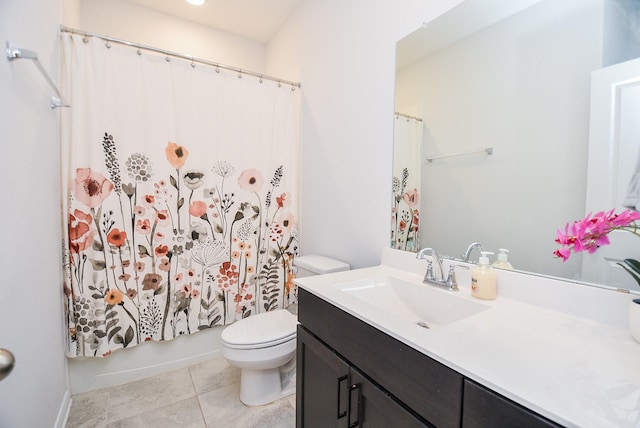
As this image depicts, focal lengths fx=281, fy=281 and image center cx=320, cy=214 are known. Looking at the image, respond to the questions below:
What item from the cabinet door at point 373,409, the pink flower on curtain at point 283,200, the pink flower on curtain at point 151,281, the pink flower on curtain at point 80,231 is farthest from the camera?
the pink flower on curtain at point 283,200

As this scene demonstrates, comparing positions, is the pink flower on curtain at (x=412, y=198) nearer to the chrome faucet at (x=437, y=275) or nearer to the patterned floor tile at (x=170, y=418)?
the chrome faucet at (x=437, y=275)

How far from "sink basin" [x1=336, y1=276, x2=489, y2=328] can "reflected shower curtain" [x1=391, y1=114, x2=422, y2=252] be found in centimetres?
24

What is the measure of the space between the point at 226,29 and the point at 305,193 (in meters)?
1.75

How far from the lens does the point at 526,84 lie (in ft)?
3.15

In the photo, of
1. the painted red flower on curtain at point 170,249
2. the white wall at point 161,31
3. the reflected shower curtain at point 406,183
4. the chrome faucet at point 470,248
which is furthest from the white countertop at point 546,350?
the white wall at point 161,31

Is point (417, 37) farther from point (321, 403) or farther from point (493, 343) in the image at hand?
point (321, 403)

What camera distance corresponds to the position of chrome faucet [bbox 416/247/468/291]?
3.60 feet

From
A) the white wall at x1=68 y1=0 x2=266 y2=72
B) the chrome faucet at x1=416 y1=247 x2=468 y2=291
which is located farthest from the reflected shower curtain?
the white wall at x1=68 y1=0 x2=266 y2=72

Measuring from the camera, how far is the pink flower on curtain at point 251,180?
2068 mm

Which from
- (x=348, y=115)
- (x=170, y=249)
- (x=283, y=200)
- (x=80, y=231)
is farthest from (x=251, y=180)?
(x=80, y=231)

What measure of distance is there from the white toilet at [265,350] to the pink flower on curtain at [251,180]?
0.72m

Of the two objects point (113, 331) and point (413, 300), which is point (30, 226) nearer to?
point (113, 331)

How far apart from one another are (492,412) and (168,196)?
6.27 ft

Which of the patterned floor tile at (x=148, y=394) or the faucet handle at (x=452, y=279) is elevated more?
the faucet handle at (x=452, y=279)
